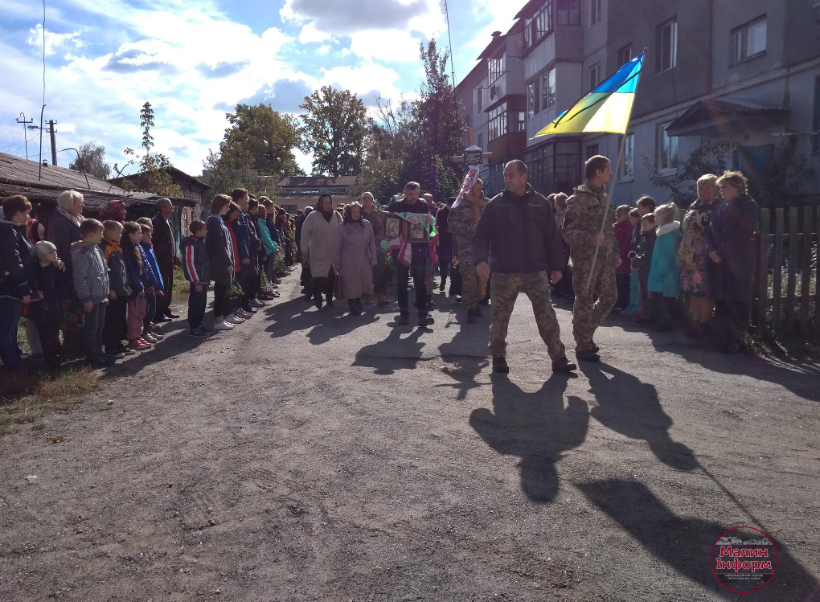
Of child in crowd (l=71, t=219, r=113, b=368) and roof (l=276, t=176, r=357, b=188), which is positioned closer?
child in crowd (l=71, t=219, r=113, b=368)

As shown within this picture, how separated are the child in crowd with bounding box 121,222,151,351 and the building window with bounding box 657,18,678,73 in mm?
18969

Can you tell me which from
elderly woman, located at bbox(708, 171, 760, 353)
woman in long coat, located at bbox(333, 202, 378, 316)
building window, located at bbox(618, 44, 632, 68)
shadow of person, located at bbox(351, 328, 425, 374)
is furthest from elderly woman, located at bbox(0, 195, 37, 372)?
building window, located at bbox(618, 44, 632, 68)

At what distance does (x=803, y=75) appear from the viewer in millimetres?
15961

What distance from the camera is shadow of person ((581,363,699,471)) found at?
4465mm

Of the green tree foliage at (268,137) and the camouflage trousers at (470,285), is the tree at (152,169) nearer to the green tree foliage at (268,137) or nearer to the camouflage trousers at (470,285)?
the camouflage trousers at (470,285)

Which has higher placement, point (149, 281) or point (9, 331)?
point (149, 281)

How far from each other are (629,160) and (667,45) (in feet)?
13.8

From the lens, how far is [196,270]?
9289 mm

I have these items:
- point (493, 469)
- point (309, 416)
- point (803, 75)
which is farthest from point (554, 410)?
point (803, 75)

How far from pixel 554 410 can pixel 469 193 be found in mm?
5416

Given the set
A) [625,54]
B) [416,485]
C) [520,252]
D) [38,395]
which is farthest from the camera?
[625,54]

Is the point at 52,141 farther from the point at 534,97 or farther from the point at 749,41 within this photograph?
the point at 749,41

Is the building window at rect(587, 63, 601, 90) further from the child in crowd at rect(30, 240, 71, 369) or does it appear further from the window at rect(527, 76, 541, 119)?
the child in crowd at rect(30, 240, 71, 369)

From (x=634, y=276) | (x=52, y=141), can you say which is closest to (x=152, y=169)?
(x=634, y=276)
